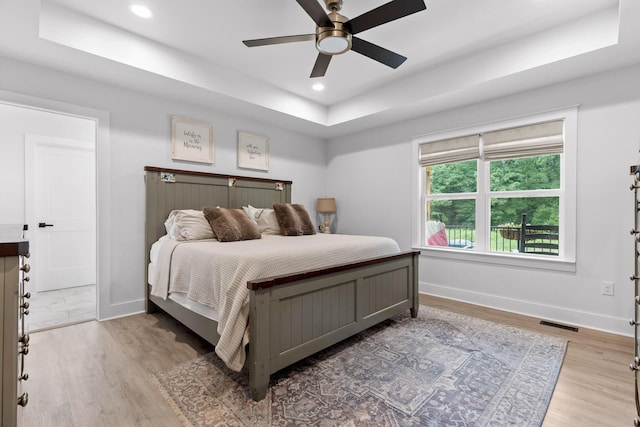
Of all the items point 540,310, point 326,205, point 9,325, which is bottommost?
point 540,310

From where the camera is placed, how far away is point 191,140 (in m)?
3.65

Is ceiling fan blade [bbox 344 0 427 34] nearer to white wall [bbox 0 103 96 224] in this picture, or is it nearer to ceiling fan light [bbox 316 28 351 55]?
ceiling fan light [bbox 316 28 351 55]

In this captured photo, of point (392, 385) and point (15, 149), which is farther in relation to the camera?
point (15, 149)

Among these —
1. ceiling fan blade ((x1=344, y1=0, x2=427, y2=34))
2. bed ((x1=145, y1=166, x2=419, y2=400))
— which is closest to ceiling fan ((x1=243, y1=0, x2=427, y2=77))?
ceiling fan blade ((x1=344, y1=0, x2=427, y2=34))

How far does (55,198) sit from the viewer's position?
4.12 meters

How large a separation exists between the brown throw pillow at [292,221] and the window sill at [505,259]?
1.60 metres

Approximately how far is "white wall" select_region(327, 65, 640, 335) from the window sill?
54 millimetres

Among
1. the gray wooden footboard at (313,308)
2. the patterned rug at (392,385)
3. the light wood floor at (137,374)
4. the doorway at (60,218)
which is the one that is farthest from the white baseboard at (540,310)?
the doorway at (60,218)

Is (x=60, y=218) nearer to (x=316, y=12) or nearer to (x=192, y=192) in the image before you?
(x=192, y=192)

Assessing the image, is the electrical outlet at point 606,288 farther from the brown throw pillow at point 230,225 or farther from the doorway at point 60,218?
the doorway at point 60,218

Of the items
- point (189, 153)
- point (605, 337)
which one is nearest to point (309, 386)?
point (605, 337)

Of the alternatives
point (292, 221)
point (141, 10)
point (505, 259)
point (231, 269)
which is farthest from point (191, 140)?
point (505, 259)

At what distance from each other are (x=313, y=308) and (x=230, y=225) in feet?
4.40

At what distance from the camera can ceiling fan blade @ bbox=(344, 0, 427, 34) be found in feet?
5.90
